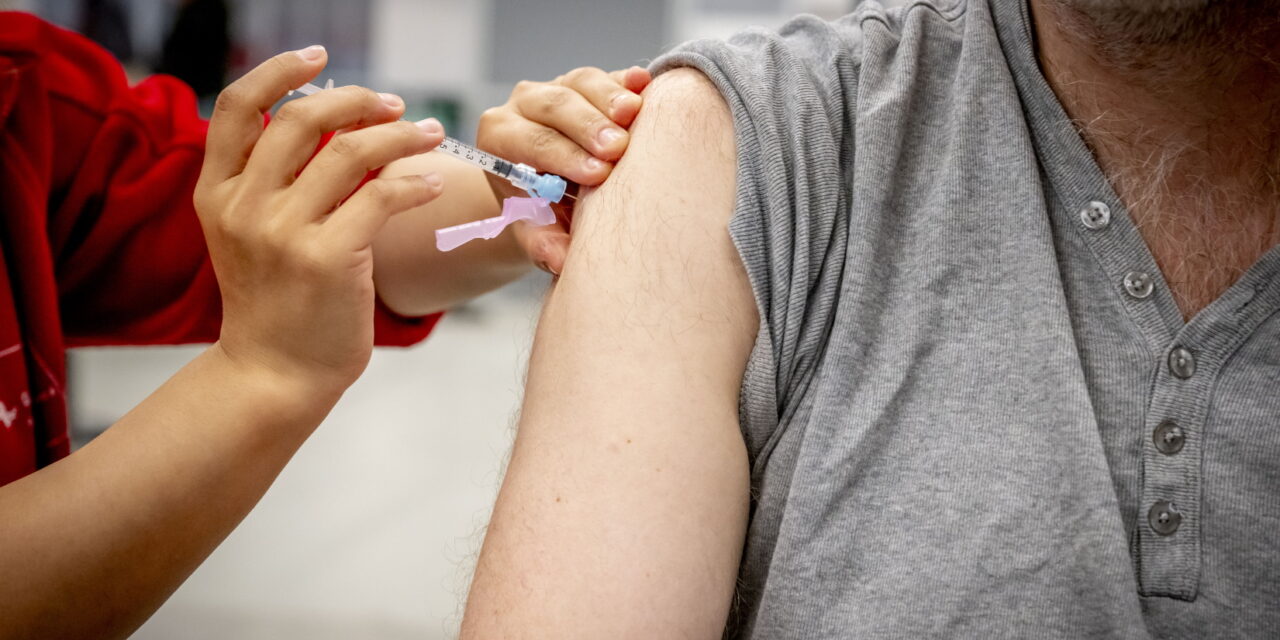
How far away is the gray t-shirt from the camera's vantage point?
2.47 feet

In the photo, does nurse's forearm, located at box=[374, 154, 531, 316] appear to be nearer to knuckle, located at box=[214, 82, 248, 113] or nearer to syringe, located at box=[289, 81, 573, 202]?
syringe, located at box=[289, 81, 573, 202]

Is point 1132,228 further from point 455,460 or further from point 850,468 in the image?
point 455,460

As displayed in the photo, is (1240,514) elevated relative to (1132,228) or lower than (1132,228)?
lower

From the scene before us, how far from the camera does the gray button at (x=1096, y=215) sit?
2.78 feet

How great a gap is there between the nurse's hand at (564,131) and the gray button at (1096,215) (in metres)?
0.43

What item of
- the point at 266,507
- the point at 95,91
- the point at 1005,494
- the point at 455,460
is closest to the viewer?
the point at 1005,494

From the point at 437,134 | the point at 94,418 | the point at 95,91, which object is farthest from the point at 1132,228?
the point at 94,418

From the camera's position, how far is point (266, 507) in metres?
2.89

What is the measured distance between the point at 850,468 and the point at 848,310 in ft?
0.44

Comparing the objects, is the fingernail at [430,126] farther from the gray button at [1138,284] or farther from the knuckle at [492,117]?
the gray button at [1138,284]

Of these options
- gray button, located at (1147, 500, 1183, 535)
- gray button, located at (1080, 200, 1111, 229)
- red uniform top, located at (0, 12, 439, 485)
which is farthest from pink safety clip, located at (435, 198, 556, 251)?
gray button, located at (1147, 500, 1183, 535)

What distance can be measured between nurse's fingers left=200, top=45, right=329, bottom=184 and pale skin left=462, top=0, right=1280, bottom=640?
30cm

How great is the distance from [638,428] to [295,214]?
14.1 inches

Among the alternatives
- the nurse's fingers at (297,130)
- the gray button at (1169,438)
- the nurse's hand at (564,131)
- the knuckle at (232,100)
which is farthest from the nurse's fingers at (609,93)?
the gray button at (1169,438)
